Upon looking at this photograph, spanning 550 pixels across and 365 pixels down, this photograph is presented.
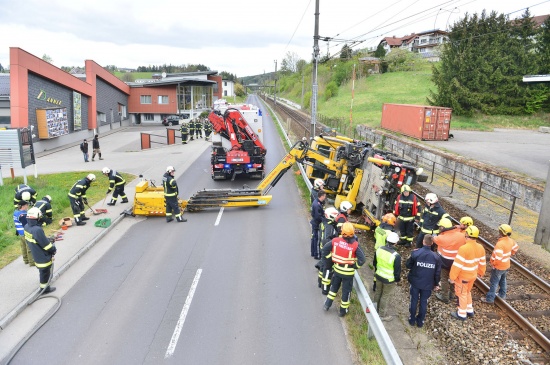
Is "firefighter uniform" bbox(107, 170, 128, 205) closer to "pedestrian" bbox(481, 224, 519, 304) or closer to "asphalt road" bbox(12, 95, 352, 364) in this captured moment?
"asphalt road" bbox(12, 95, 352, 364)

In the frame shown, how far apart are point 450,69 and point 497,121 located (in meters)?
6.64

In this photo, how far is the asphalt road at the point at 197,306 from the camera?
5.88 meters

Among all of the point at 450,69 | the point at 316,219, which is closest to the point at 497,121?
the point at 450,69

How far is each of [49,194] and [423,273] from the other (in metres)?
13.1

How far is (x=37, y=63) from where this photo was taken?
25609 mm

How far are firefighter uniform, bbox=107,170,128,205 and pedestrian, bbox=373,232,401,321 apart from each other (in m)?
9.56

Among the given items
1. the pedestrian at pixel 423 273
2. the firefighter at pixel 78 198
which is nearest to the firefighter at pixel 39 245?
the firefighter at pixel 78 198

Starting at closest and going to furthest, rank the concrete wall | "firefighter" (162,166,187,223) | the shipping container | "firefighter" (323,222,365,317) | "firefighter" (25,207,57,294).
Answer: "firefighter" (323,222,365,317)
"firefighter" (25,207,57,294)
"firefighter" (162,166,187,223)
the concrete wall
the shipping container

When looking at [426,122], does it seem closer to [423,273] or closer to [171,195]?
[171,195]

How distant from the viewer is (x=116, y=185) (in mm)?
13148

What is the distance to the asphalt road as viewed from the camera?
588cm

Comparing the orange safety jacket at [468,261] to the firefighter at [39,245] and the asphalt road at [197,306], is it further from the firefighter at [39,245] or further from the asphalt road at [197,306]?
the firefighter at [39,245]

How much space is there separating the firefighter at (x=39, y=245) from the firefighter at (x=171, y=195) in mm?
4219

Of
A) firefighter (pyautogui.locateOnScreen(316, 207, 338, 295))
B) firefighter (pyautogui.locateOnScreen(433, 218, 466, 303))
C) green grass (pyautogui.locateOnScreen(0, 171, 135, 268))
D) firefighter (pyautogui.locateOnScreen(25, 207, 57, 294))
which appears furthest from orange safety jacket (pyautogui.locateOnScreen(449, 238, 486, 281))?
green grass (pyautogui.locateOnScreen(0, 171, 135, 268))
